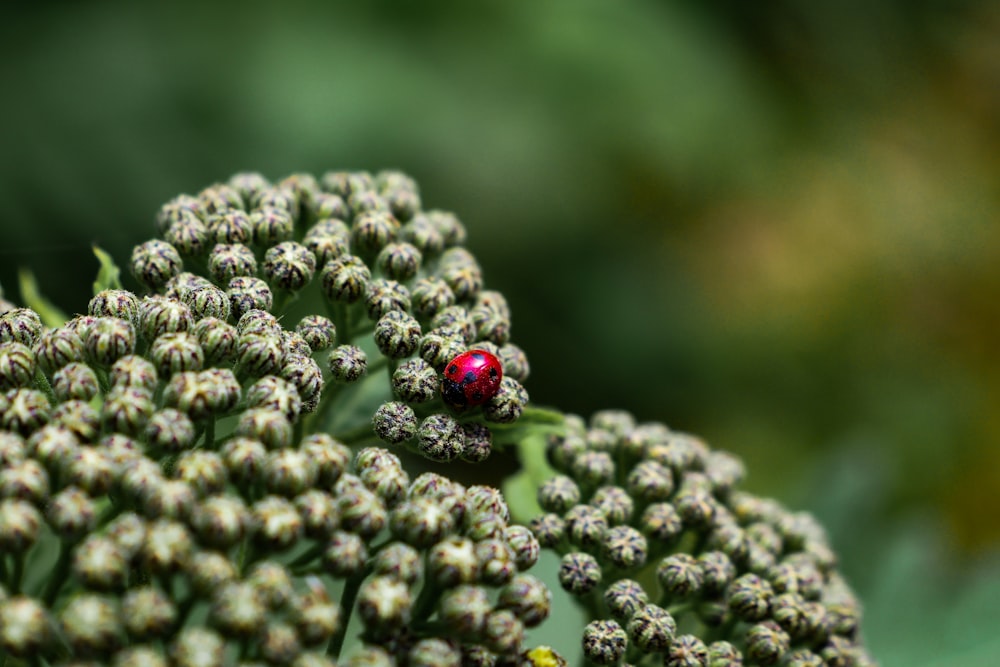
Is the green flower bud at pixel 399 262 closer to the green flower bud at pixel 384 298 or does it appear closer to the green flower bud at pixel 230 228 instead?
the green flower bud at pixel 384 298

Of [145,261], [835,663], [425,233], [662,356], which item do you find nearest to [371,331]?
[425,233]

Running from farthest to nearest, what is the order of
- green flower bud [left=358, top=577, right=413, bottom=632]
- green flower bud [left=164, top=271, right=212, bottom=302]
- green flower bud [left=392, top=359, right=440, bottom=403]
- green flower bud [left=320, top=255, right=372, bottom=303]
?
green flower bud [left=320, top=255, right=372, bottom=303], green flower bud [left=392, top=359, right=440, bottom=403], green flower bud [left=164, top=271, right=212, bottom=302], green flower bud [left=358, top=577, right=413, bottom=632]

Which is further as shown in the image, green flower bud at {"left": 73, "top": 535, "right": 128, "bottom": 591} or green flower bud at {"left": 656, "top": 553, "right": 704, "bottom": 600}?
green flower bud at {"left": 656, "top": 553, "right": 704, "bottom": 600}

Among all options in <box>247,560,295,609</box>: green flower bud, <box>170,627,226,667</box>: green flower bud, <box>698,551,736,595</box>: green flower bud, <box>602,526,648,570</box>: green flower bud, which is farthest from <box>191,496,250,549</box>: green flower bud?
<box>698,551,736,595</box>: green flower bud

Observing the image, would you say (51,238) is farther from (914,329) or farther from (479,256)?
(914,329)

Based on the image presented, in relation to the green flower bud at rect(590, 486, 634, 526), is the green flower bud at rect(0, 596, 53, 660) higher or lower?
lower

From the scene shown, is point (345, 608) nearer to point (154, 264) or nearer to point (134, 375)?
point (134, 375)

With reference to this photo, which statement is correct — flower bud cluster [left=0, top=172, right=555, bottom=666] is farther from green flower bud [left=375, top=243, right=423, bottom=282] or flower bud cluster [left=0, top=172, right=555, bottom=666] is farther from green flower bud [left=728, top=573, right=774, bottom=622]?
green flower bud [left=728, top=573, right=774, bottom=622]
